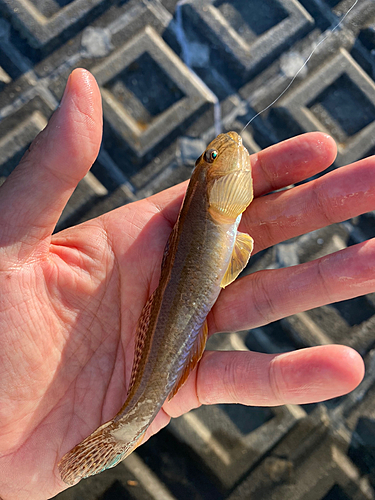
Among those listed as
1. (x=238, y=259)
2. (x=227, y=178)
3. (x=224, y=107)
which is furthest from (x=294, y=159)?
(x=224, y=107)

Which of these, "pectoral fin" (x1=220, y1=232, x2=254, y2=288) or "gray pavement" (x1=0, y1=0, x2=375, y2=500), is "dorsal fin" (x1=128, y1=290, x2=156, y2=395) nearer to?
"pectoral fin" (x1=220, y1=232, x2=254, y2=288)

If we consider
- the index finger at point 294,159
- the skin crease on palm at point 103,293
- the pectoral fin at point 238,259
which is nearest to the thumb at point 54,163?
the skin crease on palm at point 103,293

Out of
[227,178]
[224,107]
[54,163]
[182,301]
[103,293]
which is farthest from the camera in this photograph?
[224,107]

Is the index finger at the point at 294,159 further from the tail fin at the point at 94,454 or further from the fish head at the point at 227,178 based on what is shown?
the tail fin at the point at 94,454

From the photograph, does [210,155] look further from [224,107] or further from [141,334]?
[224,107]

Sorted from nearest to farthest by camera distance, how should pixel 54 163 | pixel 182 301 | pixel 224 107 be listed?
1. pixel 54 163
2. pixel 182 301
3. pixel 224 107

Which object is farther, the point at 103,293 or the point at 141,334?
the point at 103,293
